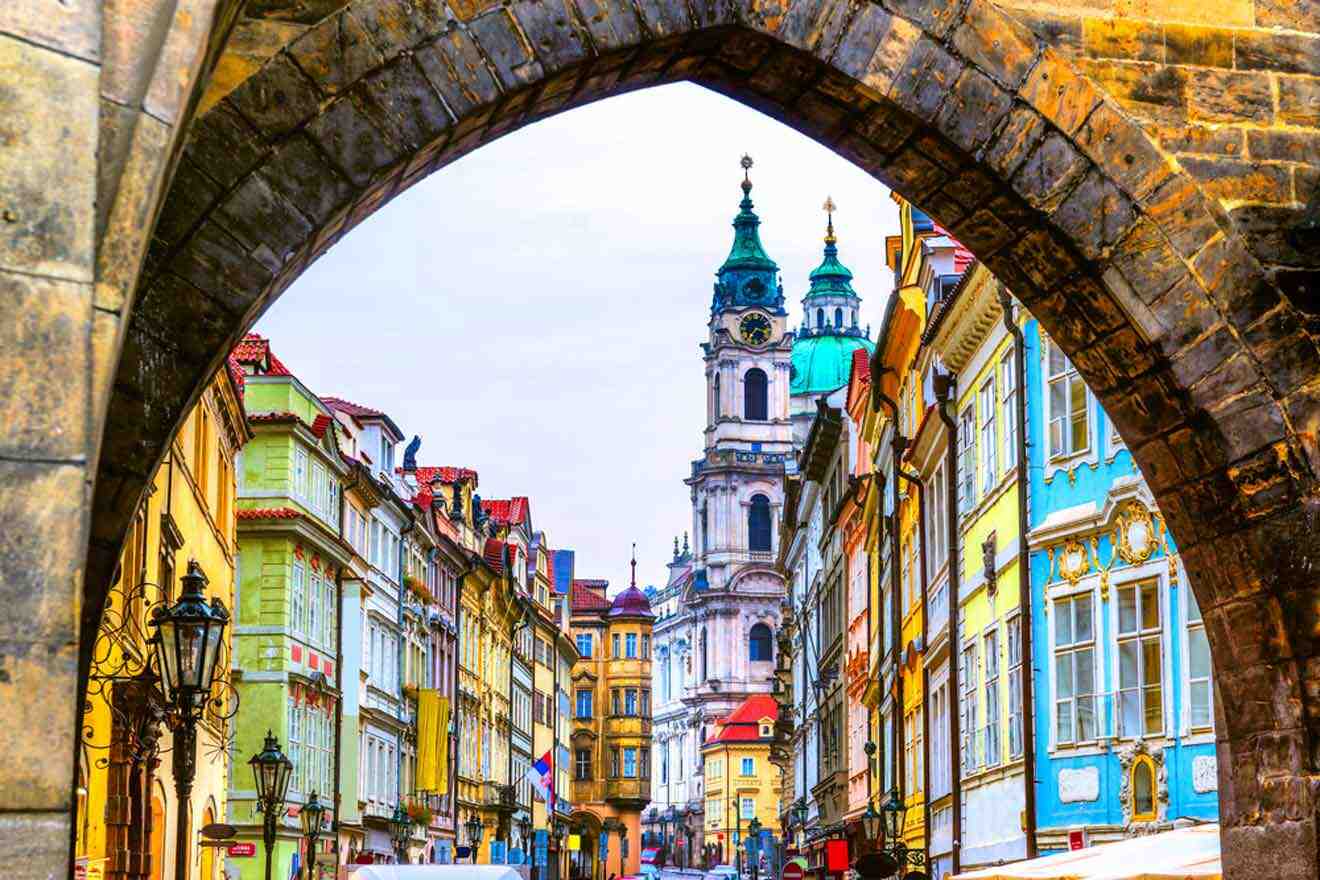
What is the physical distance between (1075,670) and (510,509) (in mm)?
58683

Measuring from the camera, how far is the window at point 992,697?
2412 centimetres

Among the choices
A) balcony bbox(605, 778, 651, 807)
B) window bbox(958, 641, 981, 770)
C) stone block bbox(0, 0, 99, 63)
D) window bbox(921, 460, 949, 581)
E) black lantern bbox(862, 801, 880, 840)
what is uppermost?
window bbox(921, 460, 949, 581)

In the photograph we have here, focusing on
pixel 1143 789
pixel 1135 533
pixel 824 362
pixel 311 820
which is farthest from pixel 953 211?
pixel 824 362

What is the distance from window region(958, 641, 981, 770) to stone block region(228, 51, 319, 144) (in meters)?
20.1

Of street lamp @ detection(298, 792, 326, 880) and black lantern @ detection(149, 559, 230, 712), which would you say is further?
street lamp @ detection(298, 792, 326, 880)

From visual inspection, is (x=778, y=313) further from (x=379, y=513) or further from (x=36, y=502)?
(x=36, y=502)

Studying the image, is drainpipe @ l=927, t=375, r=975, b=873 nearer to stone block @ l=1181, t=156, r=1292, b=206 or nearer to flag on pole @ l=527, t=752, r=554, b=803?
Answer: stone block @ l=1181, t=156, r=1292, b=206

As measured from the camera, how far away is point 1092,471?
67.1 feet

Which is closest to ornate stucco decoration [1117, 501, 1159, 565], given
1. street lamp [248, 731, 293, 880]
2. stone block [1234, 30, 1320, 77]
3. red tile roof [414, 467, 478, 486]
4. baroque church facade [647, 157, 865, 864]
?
street lamp [248, 731, 293, 880]

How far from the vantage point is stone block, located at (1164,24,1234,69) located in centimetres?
774

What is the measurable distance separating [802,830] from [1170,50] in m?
54.3

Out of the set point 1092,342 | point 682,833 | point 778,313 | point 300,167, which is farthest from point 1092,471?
point 682,833

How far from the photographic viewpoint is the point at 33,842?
3.43 m

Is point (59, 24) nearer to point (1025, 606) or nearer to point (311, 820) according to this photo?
point (1025, 606)
